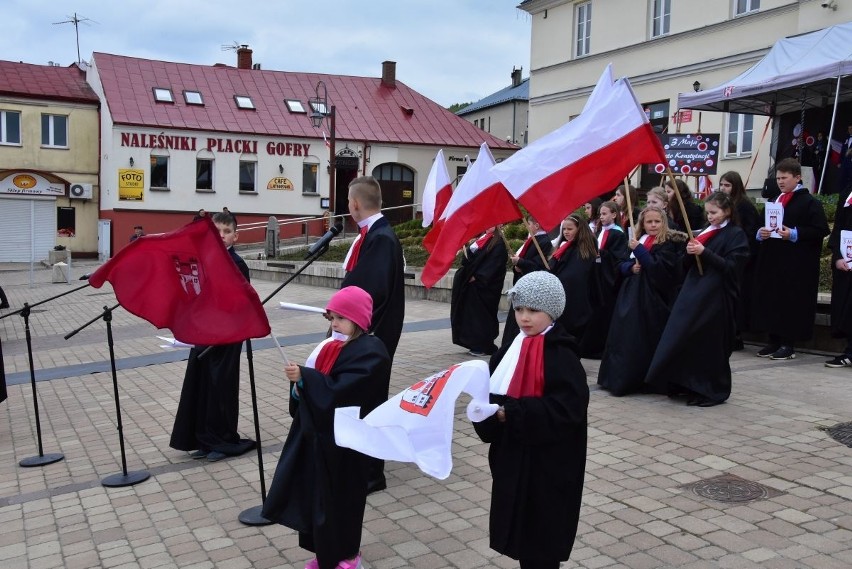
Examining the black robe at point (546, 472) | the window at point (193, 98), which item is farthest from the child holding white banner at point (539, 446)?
the window at point (193, 98)

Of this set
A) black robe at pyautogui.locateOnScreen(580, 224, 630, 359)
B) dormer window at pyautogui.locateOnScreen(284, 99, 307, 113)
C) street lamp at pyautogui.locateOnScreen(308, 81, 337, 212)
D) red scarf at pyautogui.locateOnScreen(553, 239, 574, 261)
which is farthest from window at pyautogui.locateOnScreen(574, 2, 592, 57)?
red scarf at pyautogui.locateOnScreen(553, 239, 574, 261)

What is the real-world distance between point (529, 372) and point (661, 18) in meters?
24.9

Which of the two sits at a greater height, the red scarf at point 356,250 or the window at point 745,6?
the window at point 745,6

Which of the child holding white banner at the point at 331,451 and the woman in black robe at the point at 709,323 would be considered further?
the woman in black robe at the point at 709,323

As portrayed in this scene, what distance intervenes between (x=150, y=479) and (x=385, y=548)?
2.25 m

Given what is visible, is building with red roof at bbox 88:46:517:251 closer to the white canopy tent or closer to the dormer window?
the dormer window

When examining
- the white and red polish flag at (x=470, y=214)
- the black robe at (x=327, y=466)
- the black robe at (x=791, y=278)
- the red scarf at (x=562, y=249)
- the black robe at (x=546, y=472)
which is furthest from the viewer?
the black robe at (x=791, y=278)

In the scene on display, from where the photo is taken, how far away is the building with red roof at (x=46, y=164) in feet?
120

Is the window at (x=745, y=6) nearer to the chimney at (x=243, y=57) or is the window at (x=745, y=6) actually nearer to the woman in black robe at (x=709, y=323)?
the woman in black robe at (x=709, y=323)

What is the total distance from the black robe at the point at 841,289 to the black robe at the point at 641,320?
7.13 feet

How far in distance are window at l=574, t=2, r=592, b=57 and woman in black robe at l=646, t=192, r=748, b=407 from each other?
22761mm

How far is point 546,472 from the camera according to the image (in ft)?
11.1

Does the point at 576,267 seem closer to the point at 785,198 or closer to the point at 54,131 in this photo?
the point at 785,198

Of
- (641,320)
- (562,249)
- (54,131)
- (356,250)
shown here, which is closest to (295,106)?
(54,131)
